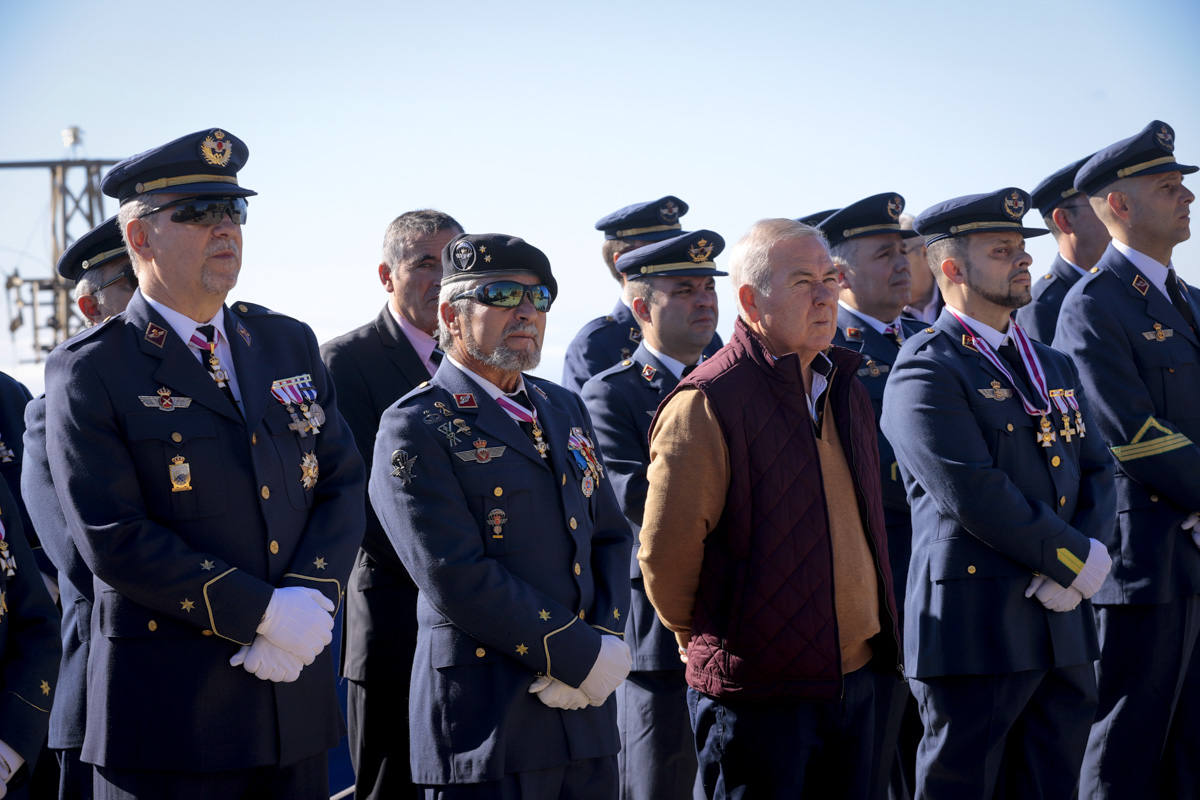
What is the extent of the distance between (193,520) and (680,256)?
286 cm

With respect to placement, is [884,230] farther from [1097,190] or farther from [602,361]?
[602,361]

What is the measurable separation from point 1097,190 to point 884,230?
3.19ft

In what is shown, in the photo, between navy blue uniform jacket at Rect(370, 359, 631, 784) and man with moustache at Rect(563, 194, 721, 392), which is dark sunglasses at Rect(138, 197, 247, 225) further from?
man with moustache at Rect(563, 194, 721, 392)

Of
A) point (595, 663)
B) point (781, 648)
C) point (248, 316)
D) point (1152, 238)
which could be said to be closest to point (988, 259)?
point (1152, 238)

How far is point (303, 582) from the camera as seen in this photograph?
3.45 m

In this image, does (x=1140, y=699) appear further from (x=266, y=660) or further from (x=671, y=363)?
(x=266, y=660)

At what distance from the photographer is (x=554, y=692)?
3.60 meters

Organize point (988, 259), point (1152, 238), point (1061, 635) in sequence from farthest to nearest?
point (1152, 238) → point (988, 259) → point (1061, 635)

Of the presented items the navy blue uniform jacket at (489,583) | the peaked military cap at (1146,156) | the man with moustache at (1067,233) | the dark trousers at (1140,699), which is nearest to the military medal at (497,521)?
the navy blue uniform jacket at (489,583)

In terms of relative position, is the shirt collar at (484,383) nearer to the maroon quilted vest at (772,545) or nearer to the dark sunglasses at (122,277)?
the maroon quilted vest at (772,545)

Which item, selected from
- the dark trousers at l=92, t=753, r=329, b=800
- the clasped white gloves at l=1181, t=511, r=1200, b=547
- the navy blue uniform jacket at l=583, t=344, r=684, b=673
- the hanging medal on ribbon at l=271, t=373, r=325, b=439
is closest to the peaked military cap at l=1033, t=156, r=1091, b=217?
the clasped white gloves at l=1181, t=511, r=1200, b=547

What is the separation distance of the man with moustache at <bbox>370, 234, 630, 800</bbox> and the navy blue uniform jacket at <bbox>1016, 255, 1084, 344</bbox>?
3.29m

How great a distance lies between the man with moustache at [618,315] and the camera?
6965 millimetres

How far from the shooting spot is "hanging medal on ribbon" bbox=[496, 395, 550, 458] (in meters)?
3.88
